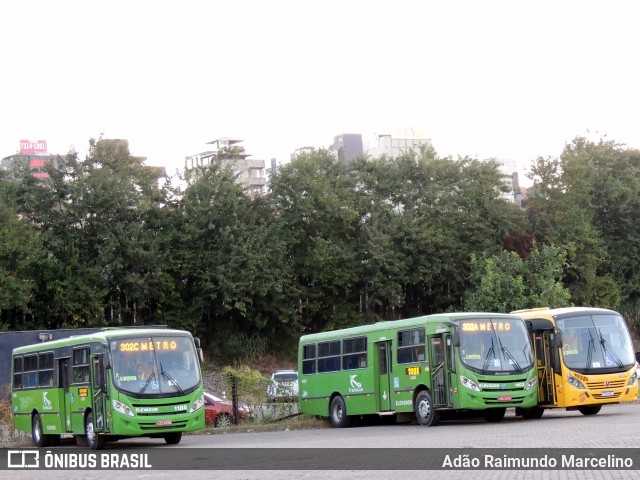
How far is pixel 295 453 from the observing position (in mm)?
21172

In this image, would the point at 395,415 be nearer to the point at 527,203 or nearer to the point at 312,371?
the point at 312,371

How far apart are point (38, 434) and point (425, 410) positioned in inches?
422

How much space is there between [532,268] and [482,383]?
32792 millimetres

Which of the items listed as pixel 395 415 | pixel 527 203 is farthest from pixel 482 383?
pixel 527 203

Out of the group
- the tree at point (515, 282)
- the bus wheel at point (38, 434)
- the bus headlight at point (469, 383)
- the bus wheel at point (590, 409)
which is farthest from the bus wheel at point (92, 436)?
the tree at point (515, 282)

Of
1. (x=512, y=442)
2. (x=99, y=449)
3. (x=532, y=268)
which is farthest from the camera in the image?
(x=532, y=268)

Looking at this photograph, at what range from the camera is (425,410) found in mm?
28922

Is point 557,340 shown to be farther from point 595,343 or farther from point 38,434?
point 38,434

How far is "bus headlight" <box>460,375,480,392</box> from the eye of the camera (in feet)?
90.7

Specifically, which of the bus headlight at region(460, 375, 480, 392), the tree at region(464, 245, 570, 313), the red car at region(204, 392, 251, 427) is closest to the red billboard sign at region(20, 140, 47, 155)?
the tree at region(464, 245, 570, 313)

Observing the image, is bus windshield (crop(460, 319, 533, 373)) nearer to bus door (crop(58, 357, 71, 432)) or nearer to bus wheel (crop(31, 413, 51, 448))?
bus door (crop(58, 357, 71, 432))

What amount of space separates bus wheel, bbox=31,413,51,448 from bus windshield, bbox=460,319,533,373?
38.3 feet

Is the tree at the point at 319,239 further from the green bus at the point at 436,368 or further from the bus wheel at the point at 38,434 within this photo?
the bus wheel at the point at 38,434

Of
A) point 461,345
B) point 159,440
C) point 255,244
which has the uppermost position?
point 255,244
